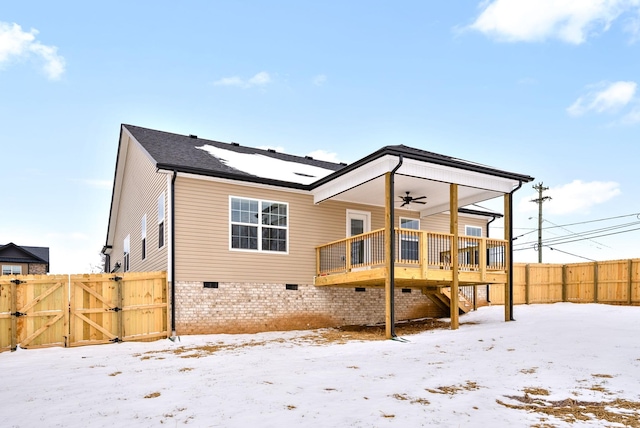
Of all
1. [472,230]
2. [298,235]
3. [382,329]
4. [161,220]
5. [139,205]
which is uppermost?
[139,205]

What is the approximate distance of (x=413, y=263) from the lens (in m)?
12.6

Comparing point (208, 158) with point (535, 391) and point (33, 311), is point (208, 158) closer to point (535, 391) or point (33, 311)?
point (33, 311)

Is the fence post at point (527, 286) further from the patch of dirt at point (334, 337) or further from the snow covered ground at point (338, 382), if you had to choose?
the snow covered ground at point (338, 382)

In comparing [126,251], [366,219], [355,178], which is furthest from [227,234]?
[126,251]

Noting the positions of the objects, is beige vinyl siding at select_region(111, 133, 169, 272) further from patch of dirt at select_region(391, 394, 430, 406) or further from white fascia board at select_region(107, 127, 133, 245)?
patch of dirt at select_region(391, 394, 430, 406)

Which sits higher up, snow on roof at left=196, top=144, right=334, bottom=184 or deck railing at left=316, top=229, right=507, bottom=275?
snow on roof at left=196, top=144, right=334, bottom=184

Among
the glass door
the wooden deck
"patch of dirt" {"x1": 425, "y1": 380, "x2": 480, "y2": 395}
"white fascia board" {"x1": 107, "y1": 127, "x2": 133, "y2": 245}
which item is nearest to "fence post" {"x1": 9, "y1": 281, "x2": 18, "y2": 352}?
"white fascia board" {"x1": 107, "y1": 127, "x2": 133, "y2": 245}

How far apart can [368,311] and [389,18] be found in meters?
11.2

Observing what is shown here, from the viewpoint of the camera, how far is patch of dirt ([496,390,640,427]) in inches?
216

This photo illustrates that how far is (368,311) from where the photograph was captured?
16.0 metres

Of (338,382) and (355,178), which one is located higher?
(355,178)

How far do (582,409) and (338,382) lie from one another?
10.9ft

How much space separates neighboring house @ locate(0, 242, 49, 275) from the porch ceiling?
108 ft

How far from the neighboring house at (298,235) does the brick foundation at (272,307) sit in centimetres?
3
